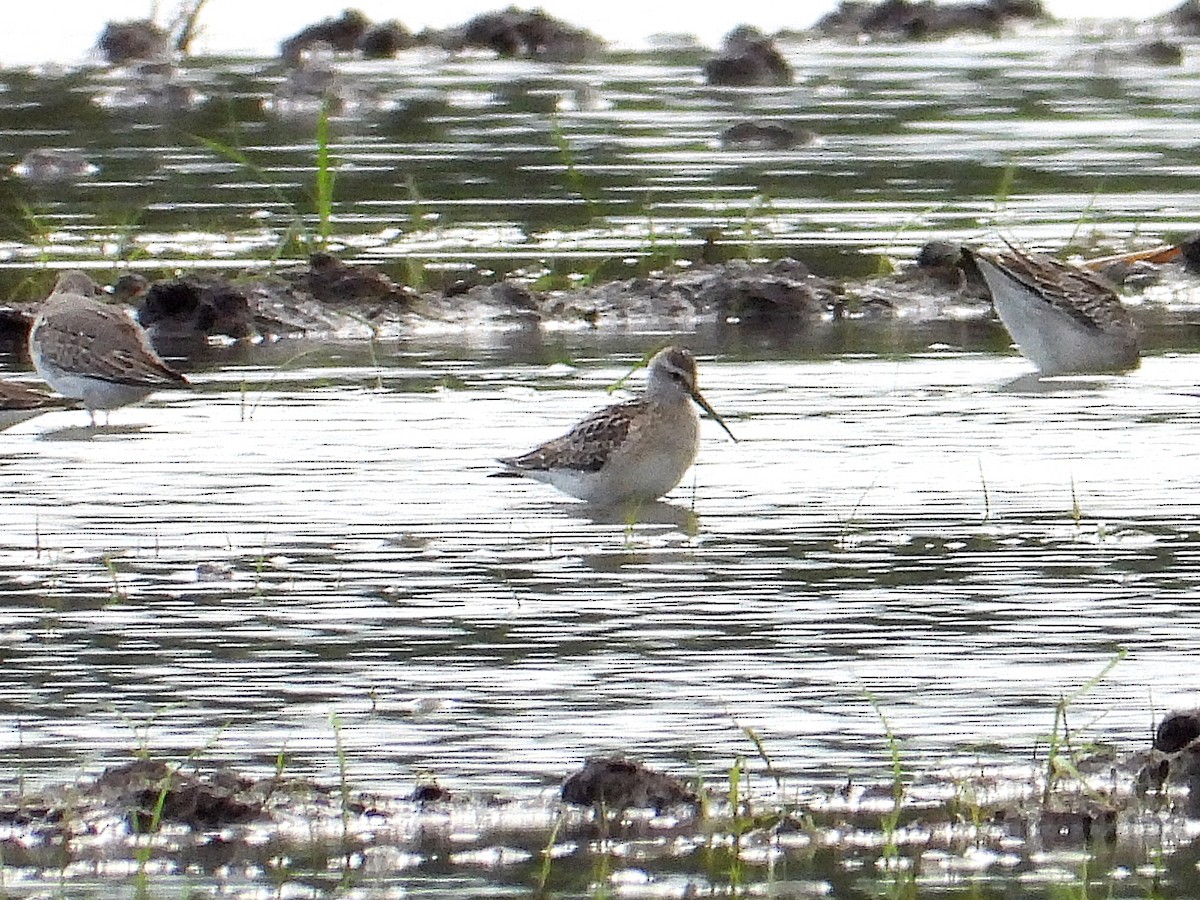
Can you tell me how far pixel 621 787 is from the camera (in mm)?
7172

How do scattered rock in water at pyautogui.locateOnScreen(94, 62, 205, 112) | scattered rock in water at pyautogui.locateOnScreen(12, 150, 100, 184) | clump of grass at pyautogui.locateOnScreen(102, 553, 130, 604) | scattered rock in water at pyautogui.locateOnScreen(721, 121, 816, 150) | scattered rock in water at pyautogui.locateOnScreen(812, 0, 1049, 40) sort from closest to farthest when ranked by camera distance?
clump of grass at pyautogui.locateOnScreen(102, 553, 130, 604), scattered rock in water at pyautogui.locateOnScreen(12, 150, 100, 184), scattered rock in water at pyautogui.locateOnScreen(721, 121, 816, 150), scattered rock in water at pyautogui.locateOnScreen(94, 62, 205, 112), scattered rock in water at pyautogui.locateOnScreen(812, 0, 1049, 40)

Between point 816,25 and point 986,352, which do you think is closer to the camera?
point 986,352

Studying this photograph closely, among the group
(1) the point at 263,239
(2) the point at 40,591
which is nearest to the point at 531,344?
(1) the point at 263,239

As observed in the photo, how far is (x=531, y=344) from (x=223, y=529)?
4.46 m

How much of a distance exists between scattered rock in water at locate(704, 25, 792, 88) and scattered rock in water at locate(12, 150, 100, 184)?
6612 millimetres

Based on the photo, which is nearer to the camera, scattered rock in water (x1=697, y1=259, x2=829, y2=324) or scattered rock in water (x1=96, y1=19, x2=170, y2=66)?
scattered rock in water (x1=697, y1=259, x2=829, y2=324)

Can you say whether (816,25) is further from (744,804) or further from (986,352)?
(744,804)

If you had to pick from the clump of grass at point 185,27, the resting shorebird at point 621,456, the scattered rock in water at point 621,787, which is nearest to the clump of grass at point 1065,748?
the scattered rock in water at point 621,787

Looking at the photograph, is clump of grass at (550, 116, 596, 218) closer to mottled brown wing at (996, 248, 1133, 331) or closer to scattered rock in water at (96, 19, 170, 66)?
mottled brown wing at (996, 248, 1133, 331)

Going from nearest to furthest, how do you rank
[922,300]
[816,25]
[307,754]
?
1. [307,754]
2. [922,300]
3. [816,25]

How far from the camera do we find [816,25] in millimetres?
32031

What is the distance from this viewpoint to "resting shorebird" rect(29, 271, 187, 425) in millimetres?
13039

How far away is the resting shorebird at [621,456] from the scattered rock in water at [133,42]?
17.4 m

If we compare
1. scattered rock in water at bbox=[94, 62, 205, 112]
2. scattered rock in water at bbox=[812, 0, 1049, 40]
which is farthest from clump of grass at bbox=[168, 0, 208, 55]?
scattered rock in water at bbox=[812, 0, 1049, 40]
